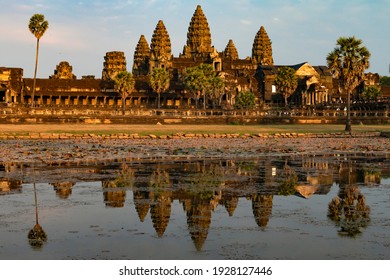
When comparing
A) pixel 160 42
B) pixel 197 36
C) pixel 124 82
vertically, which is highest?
pixel 197 36

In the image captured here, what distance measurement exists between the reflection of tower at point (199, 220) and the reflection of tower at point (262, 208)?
105cm

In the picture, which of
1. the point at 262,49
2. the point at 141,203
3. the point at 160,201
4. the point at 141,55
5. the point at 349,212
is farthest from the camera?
the point at 262,49

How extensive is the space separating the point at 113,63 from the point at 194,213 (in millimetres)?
148551

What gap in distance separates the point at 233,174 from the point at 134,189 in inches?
203

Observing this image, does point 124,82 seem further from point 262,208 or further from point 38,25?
point 262,208

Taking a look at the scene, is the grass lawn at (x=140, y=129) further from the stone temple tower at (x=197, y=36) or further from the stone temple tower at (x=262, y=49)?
the stone temple tower at (x=262, y=49)

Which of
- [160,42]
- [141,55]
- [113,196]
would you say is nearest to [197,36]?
[160,42]

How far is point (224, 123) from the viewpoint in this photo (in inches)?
3280

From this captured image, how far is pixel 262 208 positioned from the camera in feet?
50.1

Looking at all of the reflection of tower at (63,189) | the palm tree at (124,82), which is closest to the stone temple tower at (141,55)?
the palm tree at (124,82)

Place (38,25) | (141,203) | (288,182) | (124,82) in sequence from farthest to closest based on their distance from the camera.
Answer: (124,82), (38,25), (288,182), (141,203)

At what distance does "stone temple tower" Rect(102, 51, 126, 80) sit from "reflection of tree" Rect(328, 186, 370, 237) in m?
144

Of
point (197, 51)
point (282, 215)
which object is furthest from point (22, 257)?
point (197, 51)
